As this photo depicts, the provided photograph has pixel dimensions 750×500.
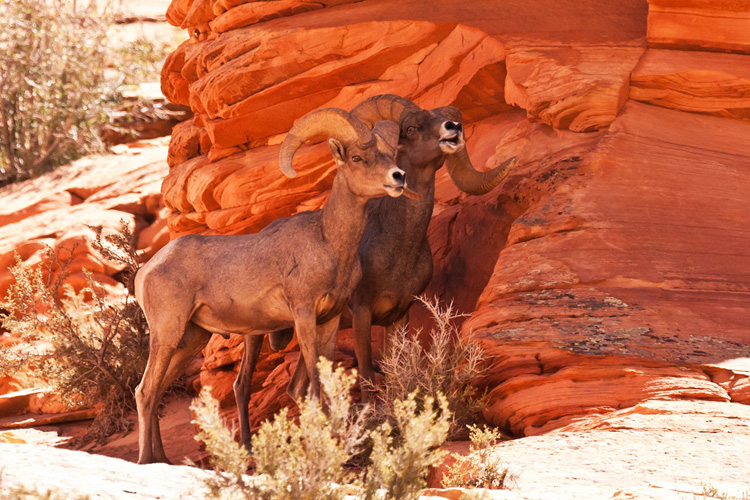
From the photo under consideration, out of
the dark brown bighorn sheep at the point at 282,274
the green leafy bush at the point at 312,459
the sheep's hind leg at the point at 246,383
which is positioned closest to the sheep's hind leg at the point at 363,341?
the dark brown bighorn sheep at the point at 282,274

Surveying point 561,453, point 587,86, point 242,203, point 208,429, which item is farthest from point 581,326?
point 242,203

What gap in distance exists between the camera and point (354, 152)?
664cm

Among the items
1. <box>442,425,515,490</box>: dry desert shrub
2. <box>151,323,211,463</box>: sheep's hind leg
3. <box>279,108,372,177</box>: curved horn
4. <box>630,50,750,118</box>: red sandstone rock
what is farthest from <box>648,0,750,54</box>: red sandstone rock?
<box>151,323,211,463</box>: sheep's hind leg

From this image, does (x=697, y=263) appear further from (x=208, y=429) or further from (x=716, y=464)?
(x=208, y=429)

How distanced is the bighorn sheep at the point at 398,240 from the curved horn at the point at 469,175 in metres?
0.24

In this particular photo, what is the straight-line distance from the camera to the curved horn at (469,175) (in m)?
8.16

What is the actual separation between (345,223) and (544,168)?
293 centimetres

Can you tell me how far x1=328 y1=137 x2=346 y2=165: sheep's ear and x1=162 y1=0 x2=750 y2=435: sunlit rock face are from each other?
76.9 inches

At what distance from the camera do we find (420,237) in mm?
7641

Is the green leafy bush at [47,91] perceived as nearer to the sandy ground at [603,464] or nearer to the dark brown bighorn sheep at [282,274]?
the dark brown bighorn sheep at [282,274]

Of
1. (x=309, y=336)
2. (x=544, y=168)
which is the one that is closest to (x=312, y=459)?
(x=309, y=336)

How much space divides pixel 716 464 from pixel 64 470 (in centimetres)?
392

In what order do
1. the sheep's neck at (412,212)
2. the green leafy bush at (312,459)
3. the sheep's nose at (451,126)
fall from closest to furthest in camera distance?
the green leafy bush at (312,459), the sheep's nose at (451,126), the sheep's neck at (412,212)

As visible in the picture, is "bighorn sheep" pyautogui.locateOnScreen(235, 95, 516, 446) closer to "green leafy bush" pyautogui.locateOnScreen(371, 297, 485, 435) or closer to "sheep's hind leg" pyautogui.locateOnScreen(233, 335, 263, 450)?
"sheep's hind leg" pyautogui.locateOnScreen(233, 335, 263, 450)
